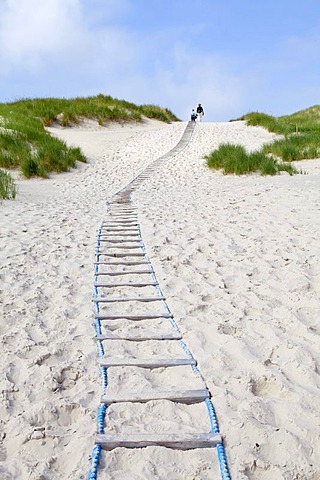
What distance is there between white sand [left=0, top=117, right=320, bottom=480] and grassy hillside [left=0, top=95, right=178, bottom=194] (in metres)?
5.23

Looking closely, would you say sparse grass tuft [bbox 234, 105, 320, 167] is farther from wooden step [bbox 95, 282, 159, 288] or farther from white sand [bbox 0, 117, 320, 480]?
wooden step [bbox 95, 282, 159, 288]

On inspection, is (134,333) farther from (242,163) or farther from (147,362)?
(242,163)

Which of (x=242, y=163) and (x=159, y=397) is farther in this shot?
(x=242, y=163)

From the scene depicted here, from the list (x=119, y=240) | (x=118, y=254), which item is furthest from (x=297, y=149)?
(x=118, y=254)

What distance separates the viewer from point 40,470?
1880 millimetres

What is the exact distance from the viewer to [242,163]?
11.3 m

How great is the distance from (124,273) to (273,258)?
1.63 m

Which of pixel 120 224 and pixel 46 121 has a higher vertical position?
pixel 46 121

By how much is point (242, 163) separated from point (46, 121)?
12150 millimetres

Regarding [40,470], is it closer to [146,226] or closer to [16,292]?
[16,292]

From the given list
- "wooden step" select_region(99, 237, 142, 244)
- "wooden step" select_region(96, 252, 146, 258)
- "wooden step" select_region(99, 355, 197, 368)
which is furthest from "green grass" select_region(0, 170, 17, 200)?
"wooden step" select_region(99, 355, 197, 368)

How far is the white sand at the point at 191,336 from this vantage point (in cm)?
197

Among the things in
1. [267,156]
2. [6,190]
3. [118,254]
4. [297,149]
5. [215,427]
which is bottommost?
[215,427]

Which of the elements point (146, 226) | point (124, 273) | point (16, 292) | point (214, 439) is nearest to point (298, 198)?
point (146, 226)
